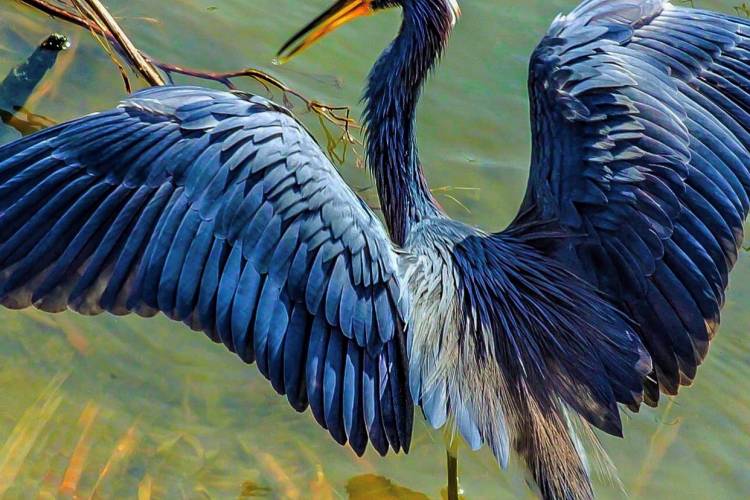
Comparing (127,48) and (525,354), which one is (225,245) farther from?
(127,48)

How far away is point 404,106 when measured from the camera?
4.88 meters

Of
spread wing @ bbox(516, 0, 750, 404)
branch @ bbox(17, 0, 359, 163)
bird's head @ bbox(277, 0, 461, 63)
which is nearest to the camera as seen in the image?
spread wing @ bbox(516, 0, 750, 404)

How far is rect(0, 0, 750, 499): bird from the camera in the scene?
374 cm

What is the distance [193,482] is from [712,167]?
228 centimetres

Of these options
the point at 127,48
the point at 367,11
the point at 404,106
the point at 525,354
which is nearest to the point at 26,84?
the point at 127,48

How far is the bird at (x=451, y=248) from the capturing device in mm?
3740

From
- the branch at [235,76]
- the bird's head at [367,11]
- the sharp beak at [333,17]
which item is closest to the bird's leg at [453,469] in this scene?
the bird's head at [367,11]

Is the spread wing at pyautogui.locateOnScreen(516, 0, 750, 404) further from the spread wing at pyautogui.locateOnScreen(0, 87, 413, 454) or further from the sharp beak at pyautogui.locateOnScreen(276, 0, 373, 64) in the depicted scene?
the sharp beak at pyautogui.locateOnScreen(276, 0, 373, 64)

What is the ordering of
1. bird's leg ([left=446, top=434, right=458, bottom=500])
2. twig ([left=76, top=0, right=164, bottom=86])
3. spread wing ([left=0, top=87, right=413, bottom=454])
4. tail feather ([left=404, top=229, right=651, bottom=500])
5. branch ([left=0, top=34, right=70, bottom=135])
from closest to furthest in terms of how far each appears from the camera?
spread wing ([left=0, top=87, right=413, bottom=454])
tail feather ([left=404, top=229, right=651, bottom=500])
bird's leg ([left=446, top=434, right=458, bottom=500])
twig ([left=76, top=0, right=164, bottom=86])
branch ([left=0, top=34, right=70, bottom=135])

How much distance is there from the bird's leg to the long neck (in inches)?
33.2

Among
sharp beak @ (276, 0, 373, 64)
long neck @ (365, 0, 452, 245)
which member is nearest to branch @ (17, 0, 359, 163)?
sharp beak @ (276, 0, 373, 64)

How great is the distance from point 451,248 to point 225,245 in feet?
3.09

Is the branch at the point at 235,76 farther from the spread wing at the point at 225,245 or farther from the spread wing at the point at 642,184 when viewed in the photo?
the spread wing at the point at 225,245

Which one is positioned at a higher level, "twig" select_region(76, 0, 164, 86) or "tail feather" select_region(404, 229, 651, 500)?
"tail feather" select_region(404, 229, 651, 500)
